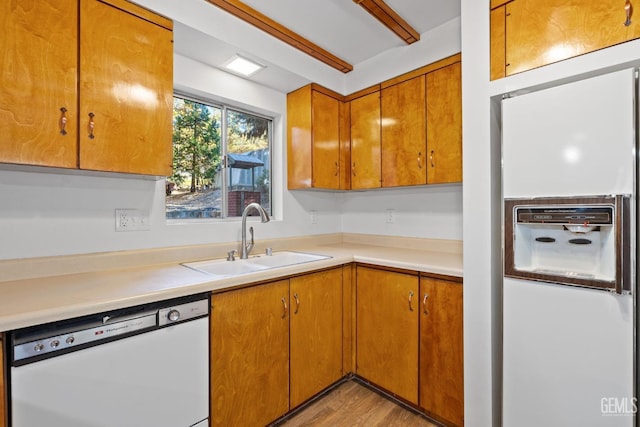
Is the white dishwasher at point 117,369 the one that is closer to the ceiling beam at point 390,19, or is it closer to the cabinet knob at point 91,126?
the cabinet knob at point 91,126

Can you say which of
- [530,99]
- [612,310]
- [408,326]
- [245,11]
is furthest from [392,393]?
[245,11]

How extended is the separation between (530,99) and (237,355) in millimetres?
1791

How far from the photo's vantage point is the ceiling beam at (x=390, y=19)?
1.72 m

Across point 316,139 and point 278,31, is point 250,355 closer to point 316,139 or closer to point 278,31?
point 316,139

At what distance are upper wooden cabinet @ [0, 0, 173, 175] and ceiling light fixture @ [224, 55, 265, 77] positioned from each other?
472 mm

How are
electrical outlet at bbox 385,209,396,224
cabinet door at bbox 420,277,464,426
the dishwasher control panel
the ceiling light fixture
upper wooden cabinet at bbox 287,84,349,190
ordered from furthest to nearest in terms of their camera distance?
electrical outlet at bbox 385,209,396,224
upper wooden cabinet at bbox 287,84,349,190
the ceiling light fixture
cabinet door at bbox 420,277,464,426
the dishwasher control panel

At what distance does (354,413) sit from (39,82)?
2270 mm

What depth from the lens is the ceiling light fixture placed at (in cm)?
192

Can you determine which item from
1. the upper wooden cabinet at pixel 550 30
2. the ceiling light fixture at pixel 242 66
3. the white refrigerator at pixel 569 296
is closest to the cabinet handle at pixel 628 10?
the upper wooden cabinet at pixel 550 30

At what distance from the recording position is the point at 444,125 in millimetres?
1938

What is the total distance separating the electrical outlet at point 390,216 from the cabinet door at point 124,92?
5.86 feet

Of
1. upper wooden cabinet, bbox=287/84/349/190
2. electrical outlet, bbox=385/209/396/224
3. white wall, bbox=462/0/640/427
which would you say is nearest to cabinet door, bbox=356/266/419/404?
white wall, bbox=462/0/640/427

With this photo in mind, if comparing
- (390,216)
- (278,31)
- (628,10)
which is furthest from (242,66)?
(628,10)

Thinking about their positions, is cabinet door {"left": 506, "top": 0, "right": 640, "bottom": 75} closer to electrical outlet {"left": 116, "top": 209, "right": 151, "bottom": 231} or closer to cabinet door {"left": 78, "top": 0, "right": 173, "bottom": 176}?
cabinet door {"left": 78, "top": 0, "right": 173, "bottom": 176}
